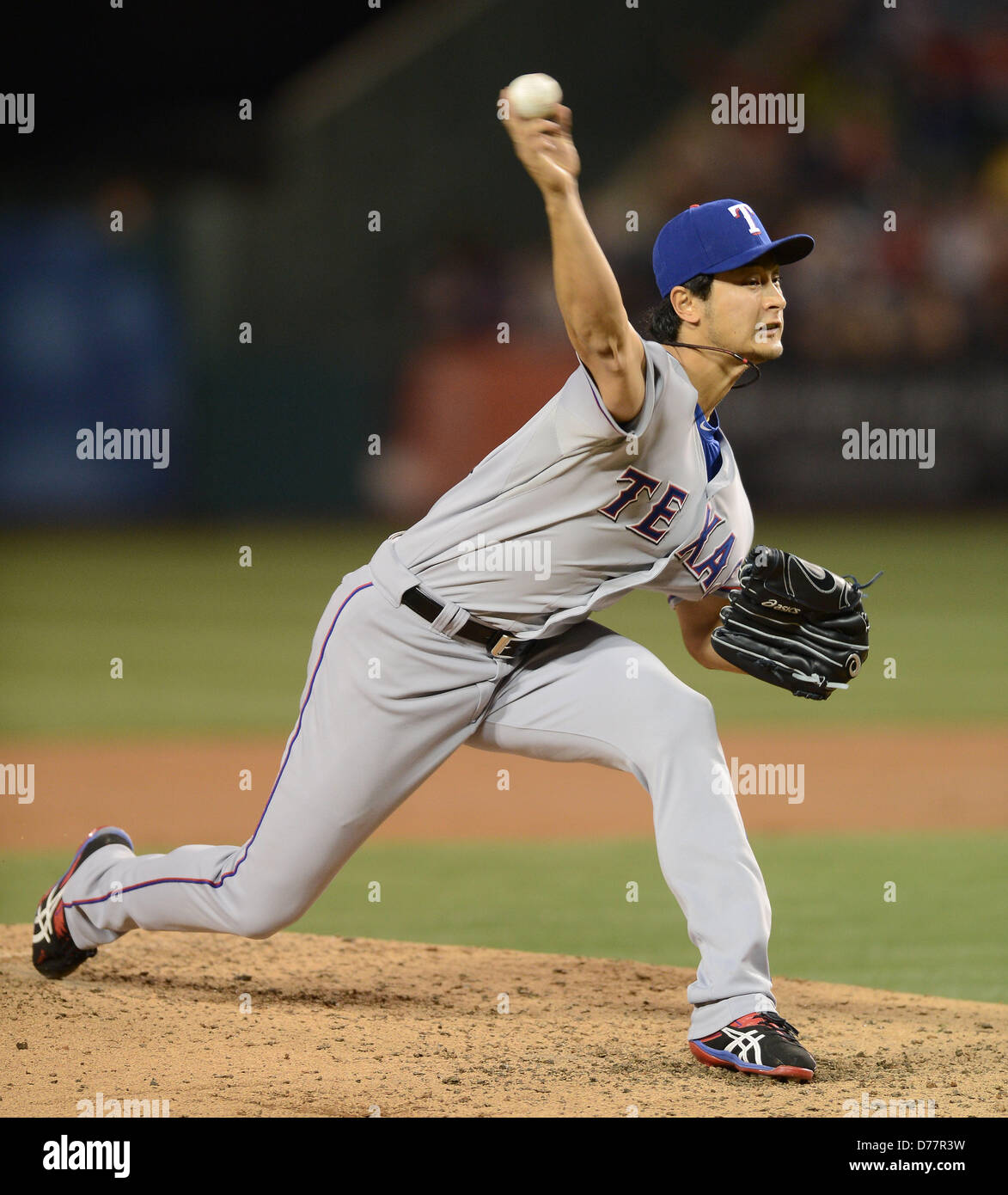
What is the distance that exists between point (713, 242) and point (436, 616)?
3.91 ft

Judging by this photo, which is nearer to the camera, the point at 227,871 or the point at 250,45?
the point at 227,871

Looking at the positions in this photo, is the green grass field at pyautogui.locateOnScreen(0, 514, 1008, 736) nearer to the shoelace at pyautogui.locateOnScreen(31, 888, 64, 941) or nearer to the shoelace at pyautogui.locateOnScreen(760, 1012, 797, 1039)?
the shoelace at pyautogui.locateOnScreen(31, 888, 64, 941)

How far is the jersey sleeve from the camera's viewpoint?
3.75 meters

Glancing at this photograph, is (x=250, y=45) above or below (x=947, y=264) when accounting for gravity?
above

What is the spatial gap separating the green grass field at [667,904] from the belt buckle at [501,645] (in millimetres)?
1621

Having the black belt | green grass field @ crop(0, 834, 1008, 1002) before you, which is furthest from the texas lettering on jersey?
green grass field @ crop(0, 834, 1008, 1002)

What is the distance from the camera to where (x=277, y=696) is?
10.5m

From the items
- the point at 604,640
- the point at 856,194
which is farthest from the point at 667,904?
the point at 856,194

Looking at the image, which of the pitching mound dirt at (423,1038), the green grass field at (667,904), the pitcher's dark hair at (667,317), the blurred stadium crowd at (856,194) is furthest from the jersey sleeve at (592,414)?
the blurred stadium crowd at (856,194)

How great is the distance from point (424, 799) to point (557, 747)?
4262mm

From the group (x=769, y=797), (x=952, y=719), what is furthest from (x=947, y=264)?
(x=769, y=797)

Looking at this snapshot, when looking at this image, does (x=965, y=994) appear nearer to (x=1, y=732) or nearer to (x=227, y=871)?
(x=227, y=871)

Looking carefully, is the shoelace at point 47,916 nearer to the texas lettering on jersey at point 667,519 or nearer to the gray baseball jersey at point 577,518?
the gray baseball jersey at point 577,518

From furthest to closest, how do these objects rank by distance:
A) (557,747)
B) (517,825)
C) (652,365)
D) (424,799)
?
(424,799) < (517,825) < (557,747) < (652,365)
